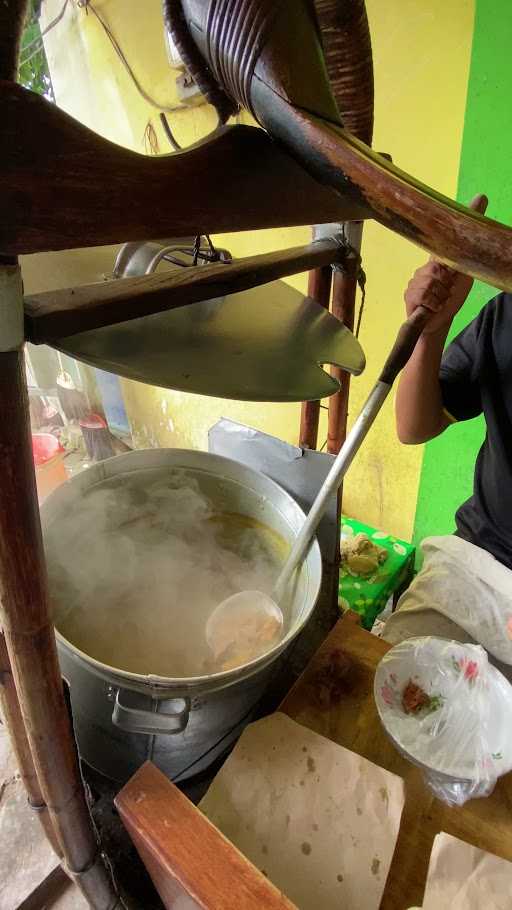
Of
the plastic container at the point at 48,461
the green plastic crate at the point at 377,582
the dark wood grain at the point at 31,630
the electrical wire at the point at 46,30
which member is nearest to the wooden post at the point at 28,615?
the dark wood grain at the point at 31,630

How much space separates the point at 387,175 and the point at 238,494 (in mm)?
1116

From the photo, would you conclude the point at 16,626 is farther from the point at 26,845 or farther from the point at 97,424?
the point at 97,424

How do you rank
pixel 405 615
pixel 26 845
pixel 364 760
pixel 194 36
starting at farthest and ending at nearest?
pixel 405 615 → pixel 26 845 → pixel 364 760 → pixel 194 36

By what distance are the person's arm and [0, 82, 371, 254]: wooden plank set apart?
0.59 m

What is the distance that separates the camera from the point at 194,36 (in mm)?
570

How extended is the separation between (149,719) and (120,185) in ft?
2.66

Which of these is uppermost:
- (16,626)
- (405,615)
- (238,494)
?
(16,626)

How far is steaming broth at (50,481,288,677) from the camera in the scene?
128 centimetres

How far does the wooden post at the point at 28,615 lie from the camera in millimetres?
510

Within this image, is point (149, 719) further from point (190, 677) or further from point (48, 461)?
point (48, 461)

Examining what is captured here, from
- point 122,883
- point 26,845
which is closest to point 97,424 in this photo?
point 26,845

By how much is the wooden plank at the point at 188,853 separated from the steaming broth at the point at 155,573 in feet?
1.54

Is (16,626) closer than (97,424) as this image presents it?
Yes

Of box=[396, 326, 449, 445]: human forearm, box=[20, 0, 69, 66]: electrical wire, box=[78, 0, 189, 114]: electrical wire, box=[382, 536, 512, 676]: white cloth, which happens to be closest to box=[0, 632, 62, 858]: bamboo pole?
box=[382, 536, 512, 676]: white cloth
